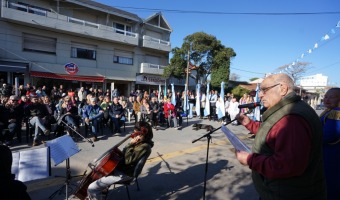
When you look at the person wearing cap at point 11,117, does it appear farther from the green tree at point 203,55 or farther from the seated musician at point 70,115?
the green tree at point 203,55

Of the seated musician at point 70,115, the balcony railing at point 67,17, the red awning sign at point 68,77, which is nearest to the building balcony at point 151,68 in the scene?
the balcony railing at point 67,17

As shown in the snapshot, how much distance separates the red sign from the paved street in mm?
13692

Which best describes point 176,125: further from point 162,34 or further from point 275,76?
point 162,34

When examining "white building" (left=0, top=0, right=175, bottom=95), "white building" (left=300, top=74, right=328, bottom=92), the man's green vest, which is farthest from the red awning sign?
"white building" (left=300, top=74, right=328, bottom=92)

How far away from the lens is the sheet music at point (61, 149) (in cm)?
356

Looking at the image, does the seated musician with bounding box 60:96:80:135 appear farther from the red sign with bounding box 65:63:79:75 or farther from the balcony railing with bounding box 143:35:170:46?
the balcony railing with bounding box 143:35:170:46

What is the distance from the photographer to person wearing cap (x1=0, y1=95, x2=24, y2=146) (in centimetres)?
722

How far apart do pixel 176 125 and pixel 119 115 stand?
3134 millimetres

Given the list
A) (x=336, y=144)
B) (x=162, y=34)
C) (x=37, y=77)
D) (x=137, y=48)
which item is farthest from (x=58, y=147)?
(x=162, y=34)

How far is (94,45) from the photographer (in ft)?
72.4

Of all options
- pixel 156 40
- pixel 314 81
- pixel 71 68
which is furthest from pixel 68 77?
pixel 314 81

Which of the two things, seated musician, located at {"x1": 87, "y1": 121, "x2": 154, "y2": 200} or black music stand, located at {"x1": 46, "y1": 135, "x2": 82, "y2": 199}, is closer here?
seated musician, located at {"x1": 87, "y1": 121, "x2": 154, "y2": 200}

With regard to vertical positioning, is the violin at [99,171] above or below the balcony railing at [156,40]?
below

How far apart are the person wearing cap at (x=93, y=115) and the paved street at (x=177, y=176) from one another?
90cm
